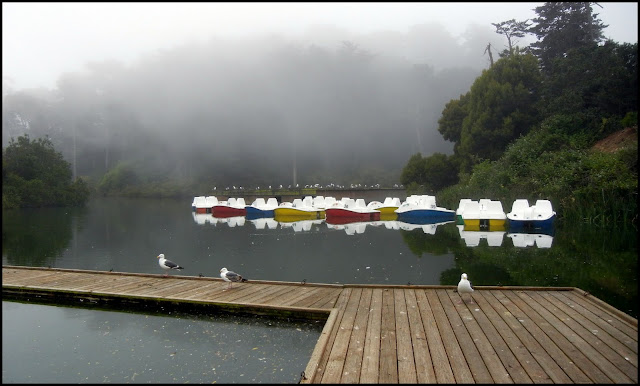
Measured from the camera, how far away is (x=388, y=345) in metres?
5.41

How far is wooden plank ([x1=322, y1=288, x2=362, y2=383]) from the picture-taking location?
4603 millimetres

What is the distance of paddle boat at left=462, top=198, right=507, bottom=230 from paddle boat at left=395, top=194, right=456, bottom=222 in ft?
15.4

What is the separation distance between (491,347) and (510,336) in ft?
1.78

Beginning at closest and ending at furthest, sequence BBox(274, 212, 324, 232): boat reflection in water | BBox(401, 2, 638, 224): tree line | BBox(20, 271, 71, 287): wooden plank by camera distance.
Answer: BBox(20, 271, 71, 287): wooden plank, BBox(401, 2, 638, 224): tree line, BBox(274, 212, 324, 232): boat reflection in water

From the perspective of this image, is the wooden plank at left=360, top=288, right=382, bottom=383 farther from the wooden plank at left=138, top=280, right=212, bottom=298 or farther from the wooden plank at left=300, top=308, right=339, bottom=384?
the wooden plank at left=138, top=280, right=212, bottom=298

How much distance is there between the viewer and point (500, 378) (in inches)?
174

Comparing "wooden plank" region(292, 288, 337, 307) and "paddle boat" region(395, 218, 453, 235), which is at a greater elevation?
"wooden plank" region(292, 288, 337, 307)

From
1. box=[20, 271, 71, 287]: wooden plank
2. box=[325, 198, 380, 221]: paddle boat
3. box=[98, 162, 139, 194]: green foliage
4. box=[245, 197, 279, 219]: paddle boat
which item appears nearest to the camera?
box=[20, 271, 71, 287]: wooden plank

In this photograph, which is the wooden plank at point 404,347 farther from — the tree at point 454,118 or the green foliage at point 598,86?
the tree at point 454,118

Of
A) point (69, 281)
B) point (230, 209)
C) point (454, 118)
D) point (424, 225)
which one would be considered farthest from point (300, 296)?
point (454, 118)

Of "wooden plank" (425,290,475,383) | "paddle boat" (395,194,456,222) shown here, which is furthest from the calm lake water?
"paddle boat" (395,194,456,222)

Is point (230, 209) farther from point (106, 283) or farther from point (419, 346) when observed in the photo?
point (419, 346)

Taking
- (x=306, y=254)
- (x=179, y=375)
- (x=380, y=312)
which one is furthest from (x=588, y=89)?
(x=179, y=375)

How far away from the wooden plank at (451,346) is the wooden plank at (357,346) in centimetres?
100
